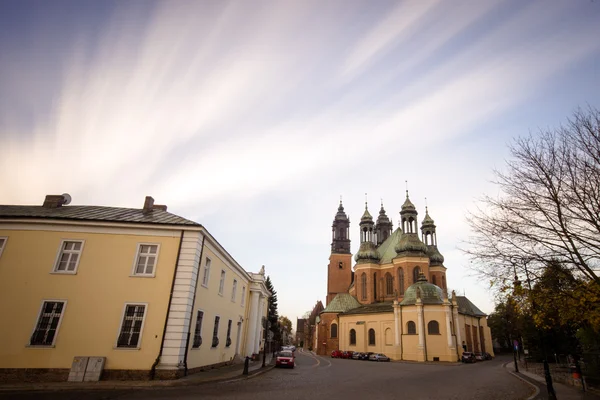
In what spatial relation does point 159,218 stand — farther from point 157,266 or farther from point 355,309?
point 355,309

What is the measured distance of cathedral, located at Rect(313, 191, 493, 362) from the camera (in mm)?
43844

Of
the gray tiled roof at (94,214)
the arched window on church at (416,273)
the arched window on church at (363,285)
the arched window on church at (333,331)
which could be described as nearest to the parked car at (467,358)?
the arched window on church at (416,273)

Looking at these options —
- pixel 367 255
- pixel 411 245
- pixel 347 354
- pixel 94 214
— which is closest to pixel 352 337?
pixel 347 354

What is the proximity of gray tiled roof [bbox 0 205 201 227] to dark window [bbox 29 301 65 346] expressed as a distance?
3881 mm

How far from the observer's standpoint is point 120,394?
1100 centimetres

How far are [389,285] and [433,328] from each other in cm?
1522

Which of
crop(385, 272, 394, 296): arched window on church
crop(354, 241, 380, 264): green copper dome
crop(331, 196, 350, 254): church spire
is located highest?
crop(331, 196, 350, 254): church spire

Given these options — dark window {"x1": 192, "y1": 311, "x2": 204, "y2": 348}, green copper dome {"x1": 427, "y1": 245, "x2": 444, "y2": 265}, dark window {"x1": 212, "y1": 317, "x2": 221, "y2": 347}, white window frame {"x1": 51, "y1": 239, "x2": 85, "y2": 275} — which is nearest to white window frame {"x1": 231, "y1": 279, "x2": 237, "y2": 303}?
dark window {"x1": 212, "y1": 317, "x2": 221, "y2": 347}

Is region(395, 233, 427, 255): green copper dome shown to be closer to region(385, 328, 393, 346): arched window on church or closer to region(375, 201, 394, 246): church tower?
region(385, 328, 393, 346): arched window on church

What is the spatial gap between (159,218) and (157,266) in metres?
2.76

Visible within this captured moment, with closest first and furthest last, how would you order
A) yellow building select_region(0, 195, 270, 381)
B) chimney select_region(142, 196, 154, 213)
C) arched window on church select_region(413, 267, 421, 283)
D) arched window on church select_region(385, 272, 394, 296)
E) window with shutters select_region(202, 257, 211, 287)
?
yellow building select_region(0, 195, 270, 381) → window with shutters select_region(202, 257, 211, 287) → chimney select_region(142, 196, 154, 213) → arched window on church select_region(413, 267, 421, 283) → arched window on church select_region(385, 272, 394, 296)

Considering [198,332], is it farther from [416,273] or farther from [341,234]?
[341,234]

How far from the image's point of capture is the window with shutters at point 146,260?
620 inches

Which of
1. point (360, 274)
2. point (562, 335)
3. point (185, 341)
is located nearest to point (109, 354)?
point (185, 341)
